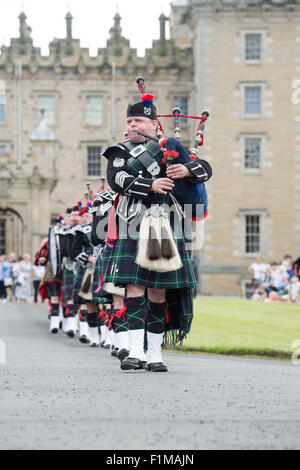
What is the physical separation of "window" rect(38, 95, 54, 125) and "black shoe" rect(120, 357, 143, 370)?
4816cm

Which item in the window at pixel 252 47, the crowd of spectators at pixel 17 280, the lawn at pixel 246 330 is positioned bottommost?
the crowd of spectators at pixel 17 280

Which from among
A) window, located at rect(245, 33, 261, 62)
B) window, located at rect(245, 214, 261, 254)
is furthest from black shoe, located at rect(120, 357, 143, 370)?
window, located at rect(245, 33, 261, 62)

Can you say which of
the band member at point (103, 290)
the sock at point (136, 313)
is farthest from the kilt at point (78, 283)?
the sock at point (136, 313)

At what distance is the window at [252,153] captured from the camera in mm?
49406

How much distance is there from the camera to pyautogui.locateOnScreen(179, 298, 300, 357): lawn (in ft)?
41.5

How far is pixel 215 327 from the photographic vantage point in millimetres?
16906

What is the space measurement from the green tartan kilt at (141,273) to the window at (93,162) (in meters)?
47.5

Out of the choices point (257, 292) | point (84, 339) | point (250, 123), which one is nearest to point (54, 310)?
point (84, 339)

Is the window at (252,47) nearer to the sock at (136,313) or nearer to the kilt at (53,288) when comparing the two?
the kilt at (53,288)

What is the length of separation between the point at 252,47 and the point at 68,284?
35.9m

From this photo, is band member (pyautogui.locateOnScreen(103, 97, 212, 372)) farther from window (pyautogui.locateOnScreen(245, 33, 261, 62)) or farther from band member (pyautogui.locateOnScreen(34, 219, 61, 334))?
window (pyautogui.locateOnScreen(245, 33, 261, 62))
